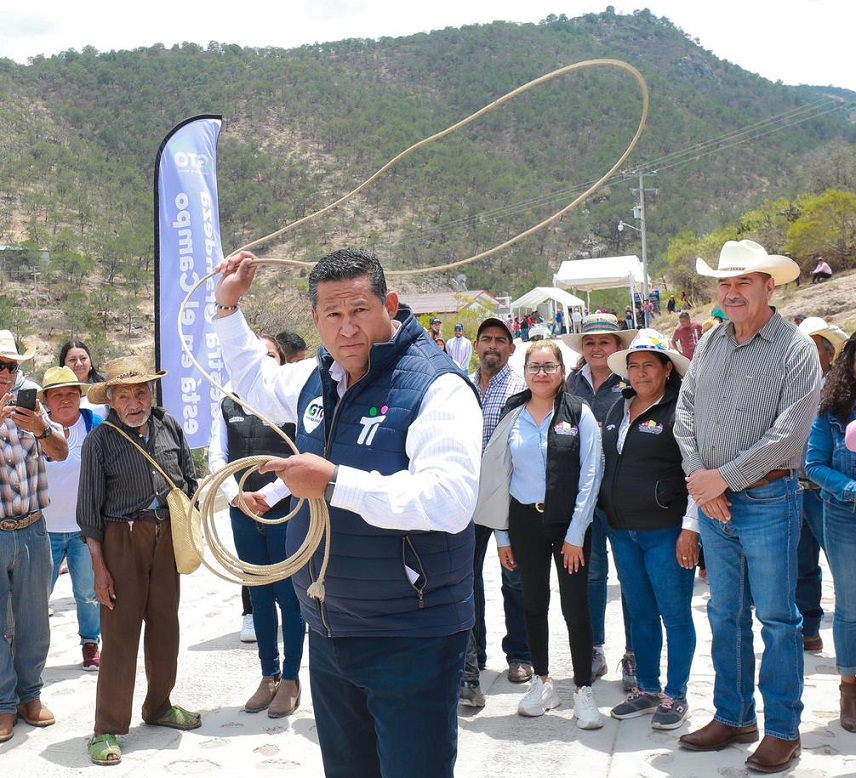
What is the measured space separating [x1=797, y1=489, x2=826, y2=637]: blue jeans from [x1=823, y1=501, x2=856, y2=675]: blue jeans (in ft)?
3.61

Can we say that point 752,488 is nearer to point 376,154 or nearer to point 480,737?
point 480,737

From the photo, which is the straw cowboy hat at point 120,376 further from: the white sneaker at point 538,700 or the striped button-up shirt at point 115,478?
the white sneaker at point 538,700

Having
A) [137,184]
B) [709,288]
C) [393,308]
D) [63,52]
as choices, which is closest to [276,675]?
[393,308]

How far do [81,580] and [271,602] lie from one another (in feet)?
5.52

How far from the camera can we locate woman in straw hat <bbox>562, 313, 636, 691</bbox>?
17.4 ft

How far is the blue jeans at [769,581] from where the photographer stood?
393 centimetres

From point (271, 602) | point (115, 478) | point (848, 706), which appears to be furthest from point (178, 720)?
point (848, 706)

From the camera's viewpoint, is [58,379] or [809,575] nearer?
[809,575]

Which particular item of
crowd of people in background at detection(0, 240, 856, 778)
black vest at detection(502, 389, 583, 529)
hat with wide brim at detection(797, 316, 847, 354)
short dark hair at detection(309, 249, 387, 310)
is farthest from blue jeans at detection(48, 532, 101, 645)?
hat with wide brim at detection(797, 316, 847, 354)

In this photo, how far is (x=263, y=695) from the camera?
5.09m

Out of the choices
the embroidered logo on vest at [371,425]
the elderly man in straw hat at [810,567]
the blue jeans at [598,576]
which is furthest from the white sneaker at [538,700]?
the embroidered logo on vest at [371,425]

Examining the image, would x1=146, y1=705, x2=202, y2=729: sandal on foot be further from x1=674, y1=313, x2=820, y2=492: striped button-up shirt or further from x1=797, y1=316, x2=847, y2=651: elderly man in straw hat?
x1=797, y1=316, x2=847, y2=651: elderly man in straw hat

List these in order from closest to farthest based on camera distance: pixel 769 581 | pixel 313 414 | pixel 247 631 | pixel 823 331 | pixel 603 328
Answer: pixel 313 414
pixel 769 581
pixel 603 328
pixel 823 331
pixel 247 631

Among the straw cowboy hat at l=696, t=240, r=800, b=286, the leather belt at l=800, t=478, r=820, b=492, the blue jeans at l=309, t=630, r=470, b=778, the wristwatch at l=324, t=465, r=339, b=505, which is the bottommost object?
the blue jeans at l=309, t=630, r=470, b=778
